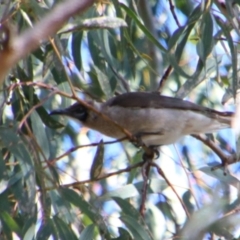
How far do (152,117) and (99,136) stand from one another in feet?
1.65

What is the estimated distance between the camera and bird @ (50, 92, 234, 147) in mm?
3473

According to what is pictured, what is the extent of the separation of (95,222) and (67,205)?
0.13m

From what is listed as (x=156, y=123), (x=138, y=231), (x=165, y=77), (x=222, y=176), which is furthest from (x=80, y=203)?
(x=156, y=123)

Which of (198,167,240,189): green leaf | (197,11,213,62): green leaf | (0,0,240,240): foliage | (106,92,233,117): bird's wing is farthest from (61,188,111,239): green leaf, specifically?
(106,92,233,117): bird's wing

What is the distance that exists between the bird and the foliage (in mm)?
87

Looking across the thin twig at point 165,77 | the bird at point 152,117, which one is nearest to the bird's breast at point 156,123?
the bird at point 152,117

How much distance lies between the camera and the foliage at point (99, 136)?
2338 mm

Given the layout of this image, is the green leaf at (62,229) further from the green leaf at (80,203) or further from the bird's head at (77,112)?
the bird's head at (77,112)

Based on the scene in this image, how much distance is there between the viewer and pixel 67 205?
8.16ft

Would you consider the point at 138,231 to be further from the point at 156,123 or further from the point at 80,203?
the point at 156,123

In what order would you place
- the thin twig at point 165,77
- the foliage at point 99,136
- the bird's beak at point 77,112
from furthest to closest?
A: the bird's beak at point 77,112 < the thin twig at point 165,77 < the foliage at point 99,136

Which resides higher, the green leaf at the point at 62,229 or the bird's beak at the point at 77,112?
the bird's beak at the point at 77,112

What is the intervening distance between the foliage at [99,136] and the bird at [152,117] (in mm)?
87

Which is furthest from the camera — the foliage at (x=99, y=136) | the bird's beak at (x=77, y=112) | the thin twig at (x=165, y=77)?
the bird's beak at (x=77, y=112)
